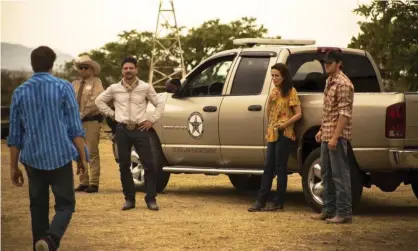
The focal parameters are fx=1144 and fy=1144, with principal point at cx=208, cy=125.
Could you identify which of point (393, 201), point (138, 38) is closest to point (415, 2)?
point (393, 201)

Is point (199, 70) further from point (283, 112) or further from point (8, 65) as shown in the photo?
point (8, 65)

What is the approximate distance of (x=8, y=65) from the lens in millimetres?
50688

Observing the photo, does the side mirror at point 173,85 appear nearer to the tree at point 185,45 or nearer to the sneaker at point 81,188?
the sneaker at point 81,188

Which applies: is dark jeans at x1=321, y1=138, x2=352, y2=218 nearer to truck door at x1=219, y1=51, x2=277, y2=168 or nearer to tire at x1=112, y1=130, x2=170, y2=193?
truck door at x1=219, y1=51, x2=277, y2=168

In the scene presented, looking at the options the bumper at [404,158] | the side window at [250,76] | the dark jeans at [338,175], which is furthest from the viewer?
the side window at [250,76]

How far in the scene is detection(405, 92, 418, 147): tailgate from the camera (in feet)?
37.8

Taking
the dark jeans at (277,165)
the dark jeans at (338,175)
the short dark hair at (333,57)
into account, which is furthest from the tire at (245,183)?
the short dark hair at (333,57)

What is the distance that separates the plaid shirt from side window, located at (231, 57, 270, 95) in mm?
1982

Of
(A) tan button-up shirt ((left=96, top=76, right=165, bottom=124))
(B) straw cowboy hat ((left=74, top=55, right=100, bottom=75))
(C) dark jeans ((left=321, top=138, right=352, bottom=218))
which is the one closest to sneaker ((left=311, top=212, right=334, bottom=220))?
(C) dark jeans ((left=321, top=138, right=352, bottom=218))

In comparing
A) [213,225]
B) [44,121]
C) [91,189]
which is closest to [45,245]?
[44,121]

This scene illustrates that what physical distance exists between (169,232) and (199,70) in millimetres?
3903

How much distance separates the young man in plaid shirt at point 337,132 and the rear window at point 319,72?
5.77 feet

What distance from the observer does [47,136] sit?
27.1 ft

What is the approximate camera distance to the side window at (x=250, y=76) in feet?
43.8
